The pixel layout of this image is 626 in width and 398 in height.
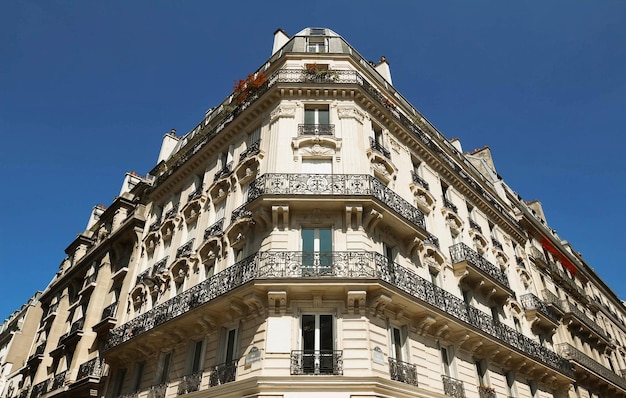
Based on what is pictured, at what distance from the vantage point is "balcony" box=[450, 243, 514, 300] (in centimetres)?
1745

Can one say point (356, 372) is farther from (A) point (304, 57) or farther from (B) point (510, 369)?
(A) point (304, 57)

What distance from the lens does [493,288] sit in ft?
61.6

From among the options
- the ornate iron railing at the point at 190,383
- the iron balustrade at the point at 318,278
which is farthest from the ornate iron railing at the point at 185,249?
the ornate iron railing at the point at 190,383

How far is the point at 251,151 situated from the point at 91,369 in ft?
41.6

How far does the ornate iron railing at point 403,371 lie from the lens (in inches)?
473

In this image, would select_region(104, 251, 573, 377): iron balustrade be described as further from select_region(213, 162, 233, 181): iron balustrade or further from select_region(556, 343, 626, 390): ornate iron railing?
select_region(556, 343, 626, 390): ornate iron railing

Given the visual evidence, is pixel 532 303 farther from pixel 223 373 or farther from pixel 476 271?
pixel 223 373

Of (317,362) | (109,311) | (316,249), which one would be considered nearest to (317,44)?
(316,249)

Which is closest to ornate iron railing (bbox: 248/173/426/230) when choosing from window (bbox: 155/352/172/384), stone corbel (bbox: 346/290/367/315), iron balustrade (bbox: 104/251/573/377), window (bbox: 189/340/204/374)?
iron balustrade (bbox: 104/251/573/377)

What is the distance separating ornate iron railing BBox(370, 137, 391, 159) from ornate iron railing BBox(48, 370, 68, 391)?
1888cm

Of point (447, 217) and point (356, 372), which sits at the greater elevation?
point (447, 217)

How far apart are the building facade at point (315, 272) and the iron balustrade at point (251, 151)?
110 mm

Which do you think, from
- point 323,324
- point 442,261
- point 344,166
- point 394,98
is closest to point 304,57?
point 394,98

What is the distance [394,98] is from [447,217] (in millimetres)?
6550
